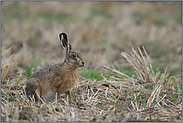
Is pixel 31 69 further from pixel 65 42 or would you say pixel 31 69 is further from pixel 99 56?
pixel 99 56

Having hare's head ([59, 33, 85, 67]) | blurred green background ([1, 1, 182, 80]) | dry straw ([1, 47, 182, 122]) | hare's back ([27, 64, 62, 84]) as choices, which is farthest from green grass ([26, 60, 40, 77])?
hare's head ([59, 33, 85, 67])

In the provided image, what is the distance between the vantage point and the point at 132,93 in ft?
15.1

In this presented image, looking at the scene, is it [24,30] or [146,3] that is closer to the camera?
[24,30]

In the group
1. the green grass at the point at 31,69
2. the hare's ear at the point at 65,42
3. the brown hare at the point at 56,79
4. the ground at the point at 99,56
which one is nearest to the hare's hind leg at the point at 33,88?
the brown hare at the point at 56,79

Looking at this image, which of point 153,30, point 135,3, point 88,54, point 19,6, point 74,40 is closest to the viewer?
point 88,54

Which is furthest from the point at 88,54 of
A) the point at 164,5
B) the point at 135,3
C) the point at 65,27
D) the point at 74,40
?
the point at 164,5

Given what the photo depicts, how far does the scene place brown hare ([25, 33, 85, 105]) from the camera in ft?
13.1

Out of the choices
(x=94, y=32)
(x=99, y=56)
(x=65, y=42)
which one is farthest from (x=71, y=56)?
(x=94, y=32)

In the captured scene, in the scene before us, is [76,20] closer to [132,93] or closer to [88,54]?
[88,54]

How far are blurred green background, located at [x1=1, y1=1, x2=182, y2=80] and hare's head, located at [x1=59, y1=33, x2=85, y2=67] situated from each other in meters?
1.39

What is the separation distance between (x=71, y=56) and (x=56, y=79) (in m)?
0.47

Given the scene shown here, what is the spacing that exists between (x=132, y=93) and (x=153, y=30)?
5.62 m

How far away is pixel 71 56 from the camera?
4090 millimetres

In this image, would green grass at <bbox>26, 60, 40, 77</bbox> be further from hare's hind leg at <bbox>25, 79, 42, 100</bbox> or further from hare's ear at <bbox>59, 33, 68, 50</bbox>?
hare's ear at <bbox>59, 33, 68, 50</bbox>
